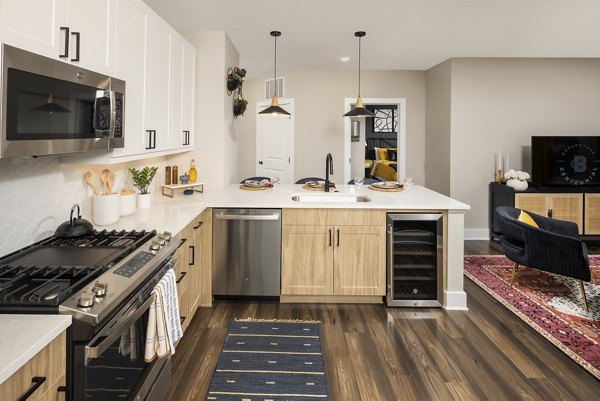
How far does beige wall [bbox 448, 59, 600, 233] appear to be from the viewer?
229 inches

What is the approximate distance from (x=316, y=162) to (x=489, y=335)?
14.5 ft

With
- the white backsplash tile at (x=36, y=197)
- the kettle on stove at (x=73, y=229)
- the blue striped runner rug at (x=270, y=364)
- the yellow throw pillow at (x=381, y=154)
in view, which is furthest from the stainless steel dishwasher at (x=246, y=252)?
the yellow throw pillow at (x=381, y=154)

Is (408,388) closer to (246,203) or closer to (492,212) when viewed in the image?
(246,203)

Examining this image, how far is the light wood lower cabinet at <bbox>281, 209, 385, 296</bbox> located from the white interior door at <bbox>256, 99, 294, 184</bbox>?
141 inches

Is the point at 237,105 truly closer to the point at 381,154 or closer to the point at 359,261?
the point at 359,261

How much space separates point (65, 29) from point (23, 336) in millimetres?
1176

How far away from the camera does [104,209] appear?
2.42m

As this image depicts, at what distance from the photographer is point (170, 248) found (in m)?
1.98

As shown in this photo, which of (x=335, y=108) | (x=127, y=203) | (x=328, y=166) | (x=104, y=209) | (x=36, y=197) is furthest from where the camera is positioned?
(x=335, y=108)

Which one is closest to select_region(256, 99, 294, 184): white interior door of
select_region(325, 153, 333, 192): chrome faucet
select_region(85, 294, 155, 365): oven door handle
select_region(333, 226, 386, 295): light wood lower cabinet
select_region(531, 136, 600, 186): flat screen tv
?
select_region(325, 153, 333, 192): chrome faucet

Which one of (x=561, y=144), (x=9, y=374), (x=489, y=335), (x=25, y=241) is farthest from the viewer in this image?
(x=561, y=144)

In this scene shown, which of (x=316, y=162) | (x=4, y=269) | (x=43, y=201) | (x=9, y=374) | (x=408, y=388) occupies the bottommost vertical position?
(x=408, y=388)

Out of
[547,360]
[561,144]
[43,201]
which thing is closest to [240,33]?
[43,201]

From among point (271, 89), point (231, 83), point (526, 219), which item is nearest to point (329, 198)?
point (231, 83)
